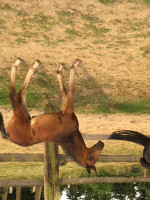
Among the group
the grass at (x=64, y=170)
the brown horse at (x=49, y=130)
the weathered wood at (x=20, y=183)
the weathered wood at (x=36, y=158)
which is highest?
the brown horse at (x=49, y=130)

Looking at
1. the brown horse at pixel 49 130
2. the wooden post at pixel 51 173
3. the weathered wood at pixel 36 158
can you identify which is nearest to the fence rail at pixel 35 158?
the weathered wood at pixel 36 158

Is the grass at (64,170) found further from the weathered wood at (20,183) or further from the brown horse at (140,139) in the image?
the brown horse at (140,139)

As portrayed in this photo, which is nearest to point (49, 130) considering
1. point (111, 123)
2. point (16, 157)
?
point (16, 157)

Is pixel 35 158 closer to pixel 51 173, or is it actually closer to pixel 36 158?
pixel 36 158

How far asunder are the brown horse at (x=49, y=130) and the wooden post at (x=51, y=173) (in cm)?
106

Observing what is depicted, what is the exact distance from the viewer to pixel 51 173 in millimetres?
5379

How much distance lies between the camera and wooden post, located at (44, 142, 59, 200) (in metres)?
5.37

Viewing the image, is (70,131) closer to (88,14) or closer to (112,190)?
(88,14)

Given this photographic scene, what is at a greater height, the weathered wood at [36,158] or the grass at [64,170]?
the weathered wood at [36,158]

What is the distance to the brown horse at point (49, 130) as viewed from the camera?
399 cm

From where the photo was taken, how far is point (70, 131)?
4242 millimetres

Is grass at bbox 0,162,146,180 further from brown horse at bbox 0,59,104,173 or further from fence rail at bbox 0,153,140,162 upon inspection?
brown horse at bbox 0,59,104,173

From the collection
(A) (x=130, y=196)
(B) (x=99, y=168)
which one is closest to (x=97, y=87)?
(B) (x=99, y=168)

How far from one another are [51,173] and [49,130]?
4.76ft
